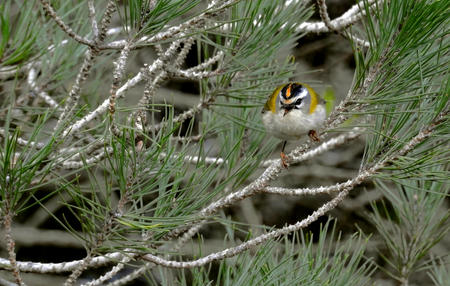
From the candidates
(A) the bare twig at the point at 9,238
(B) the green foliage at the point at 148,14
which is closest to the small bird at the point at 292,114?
(B) the green foliage at the point at 148,14

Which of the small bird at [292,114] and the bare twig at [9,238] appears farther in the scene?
the small bird at [292,114]

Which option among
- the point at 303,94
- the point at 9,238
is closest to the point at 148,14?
the point at 9,238

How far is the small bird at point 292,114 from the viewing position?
1.77 meters

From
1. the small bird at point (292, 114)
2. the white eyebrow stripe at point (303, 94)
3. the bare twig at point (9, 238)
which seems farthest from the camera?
the white eyebrow stripe at point (303, 94)

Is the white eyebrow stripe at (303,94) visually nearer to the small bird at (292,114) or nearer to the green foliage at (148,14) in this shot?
the small bird at (292,114)

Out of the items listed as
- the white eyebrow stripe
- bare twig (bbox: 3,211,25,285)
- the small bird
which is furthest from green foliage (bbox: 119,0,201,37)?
the white eyebrow stripe

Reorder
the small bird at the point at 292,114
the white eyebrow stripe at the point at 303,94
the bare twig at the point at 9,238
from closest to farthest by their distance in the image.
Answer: the bare twig at the point at 9,238 → the small bird at the point at 292,114 → the white eyebrow stripe at the point at 303,94

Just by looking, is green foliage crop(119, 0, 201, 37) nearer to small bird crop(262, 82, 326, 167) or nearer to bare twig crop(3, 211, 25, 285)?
bare twig crop(3, 211, 25, 285)

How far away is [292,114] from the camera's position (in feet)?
5.98

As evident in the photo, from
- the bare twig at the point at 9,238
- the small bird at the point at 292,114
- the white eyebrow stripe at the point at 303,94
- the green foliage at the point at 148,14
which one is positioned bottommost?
the bare twig at the point at 9,238

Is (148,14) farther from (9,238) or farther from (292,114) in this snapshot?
(292,114)

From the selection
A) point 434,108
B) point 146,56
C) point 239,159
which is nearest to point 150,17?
point 434,108

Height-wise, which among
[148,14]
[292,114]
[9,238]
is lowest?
[9,238]

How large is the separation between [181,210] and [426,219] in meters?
0.81
